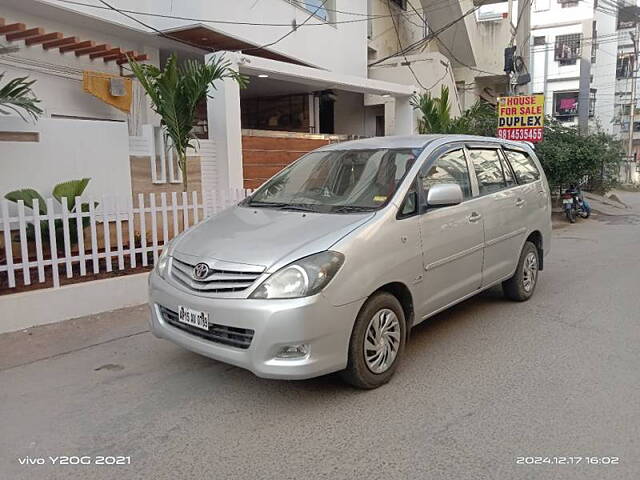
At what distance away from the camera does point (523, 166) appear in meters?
6.00

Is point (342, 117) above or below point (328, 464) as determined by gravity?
above

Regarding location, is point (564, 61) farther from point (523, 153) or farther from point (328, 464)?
point (328, 464)

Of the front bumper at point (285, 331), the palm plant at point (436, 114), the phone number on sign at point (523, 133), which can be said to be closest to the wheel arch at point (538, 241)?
the front bumper at point (285, 331)

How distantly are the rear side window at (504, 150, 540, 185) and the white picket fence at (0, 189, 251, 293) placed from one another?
3.67 metres

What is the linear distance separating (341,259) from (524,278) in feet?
10.9

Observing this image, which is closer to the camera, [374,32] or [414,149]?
[414,149]

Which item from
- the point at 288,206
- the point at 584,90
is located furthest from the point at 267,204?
the point at 584,90

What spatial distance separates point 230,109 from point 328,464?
7.03 meters

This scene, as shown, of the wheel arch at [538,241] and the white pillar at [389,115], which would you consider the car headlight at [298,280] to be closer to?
the wheel arch at [538,241]

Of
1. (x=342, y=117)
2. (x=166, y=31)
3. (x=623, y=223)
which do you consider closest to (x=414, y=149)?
(x=166, y=31)

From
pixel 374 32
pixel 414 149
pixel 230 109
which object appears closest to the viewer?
pixel 414 149

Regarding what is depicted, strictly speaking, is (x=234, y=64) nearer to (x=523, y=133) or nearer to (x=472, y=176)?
(x=472, y=176)

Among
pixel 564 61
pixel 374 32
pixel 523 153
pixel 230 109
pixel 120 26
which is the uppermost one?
pixel 564 61

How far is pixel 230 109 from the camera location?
8828mm
